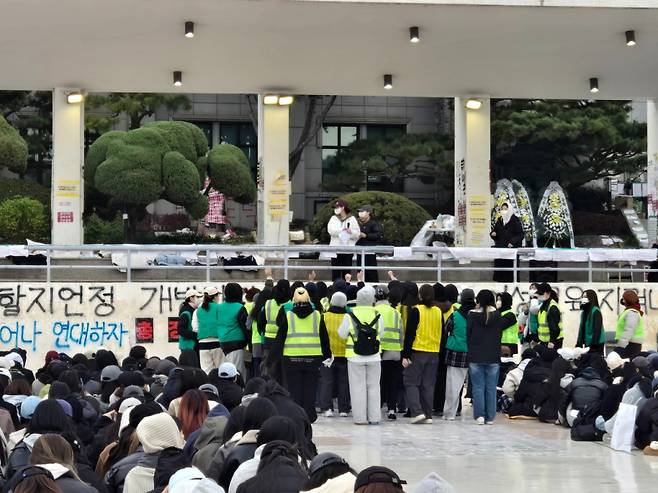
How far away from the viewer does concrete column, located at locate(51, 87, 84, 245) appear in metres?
29.9

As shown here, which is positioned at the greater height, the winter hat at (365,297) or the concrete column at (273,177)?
the concrete column at (273,177)

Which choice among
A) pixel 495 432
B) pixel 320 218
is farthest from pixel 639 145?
pixel 495 432

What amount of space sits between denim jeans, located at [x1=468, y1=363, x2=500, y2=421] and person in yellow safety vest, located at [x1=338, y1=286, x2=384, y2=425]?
124 cm

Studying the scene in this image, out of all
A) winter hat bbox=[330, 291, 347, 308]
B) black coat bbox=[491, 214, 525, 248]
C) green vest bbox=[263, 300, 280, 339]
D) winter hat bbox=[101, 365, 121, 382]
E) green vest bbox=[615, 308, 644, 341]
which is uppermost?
black coat bbox=[491, 214, 525, 248]

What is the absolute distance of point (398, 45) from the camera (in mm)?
26141

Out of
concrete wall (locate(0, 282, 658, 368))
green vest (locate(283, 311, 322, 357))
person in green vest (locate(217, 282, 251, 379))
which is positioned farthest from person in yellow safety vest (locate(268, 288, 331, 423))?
concrete wall (locate(0, 282, 658, 368))

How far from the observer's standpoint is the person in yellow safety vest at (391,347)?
18.0 m

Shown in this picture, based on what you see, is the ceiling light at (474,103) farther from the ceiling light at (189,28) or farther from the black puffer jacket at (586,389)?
the black puffer jacket at (586,389)

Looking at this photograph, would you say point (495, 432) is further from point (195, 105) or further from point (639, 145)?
point (195, 105)

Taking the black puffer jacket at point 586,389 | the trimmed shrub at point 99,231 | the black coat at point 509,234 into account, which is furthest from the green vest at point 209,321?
the trimmed shrub at point 99,231

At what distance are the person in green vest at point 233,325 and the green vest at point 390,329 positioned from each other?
1.97 m

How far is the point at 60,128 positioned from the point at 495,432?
15.8m

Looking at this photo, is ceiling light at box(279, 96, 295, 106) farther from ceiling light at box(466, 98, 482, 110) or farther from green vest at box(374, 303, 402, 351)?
green vest at box(374, 303, 402, 351)

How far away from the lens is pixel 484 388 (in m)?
18.1
